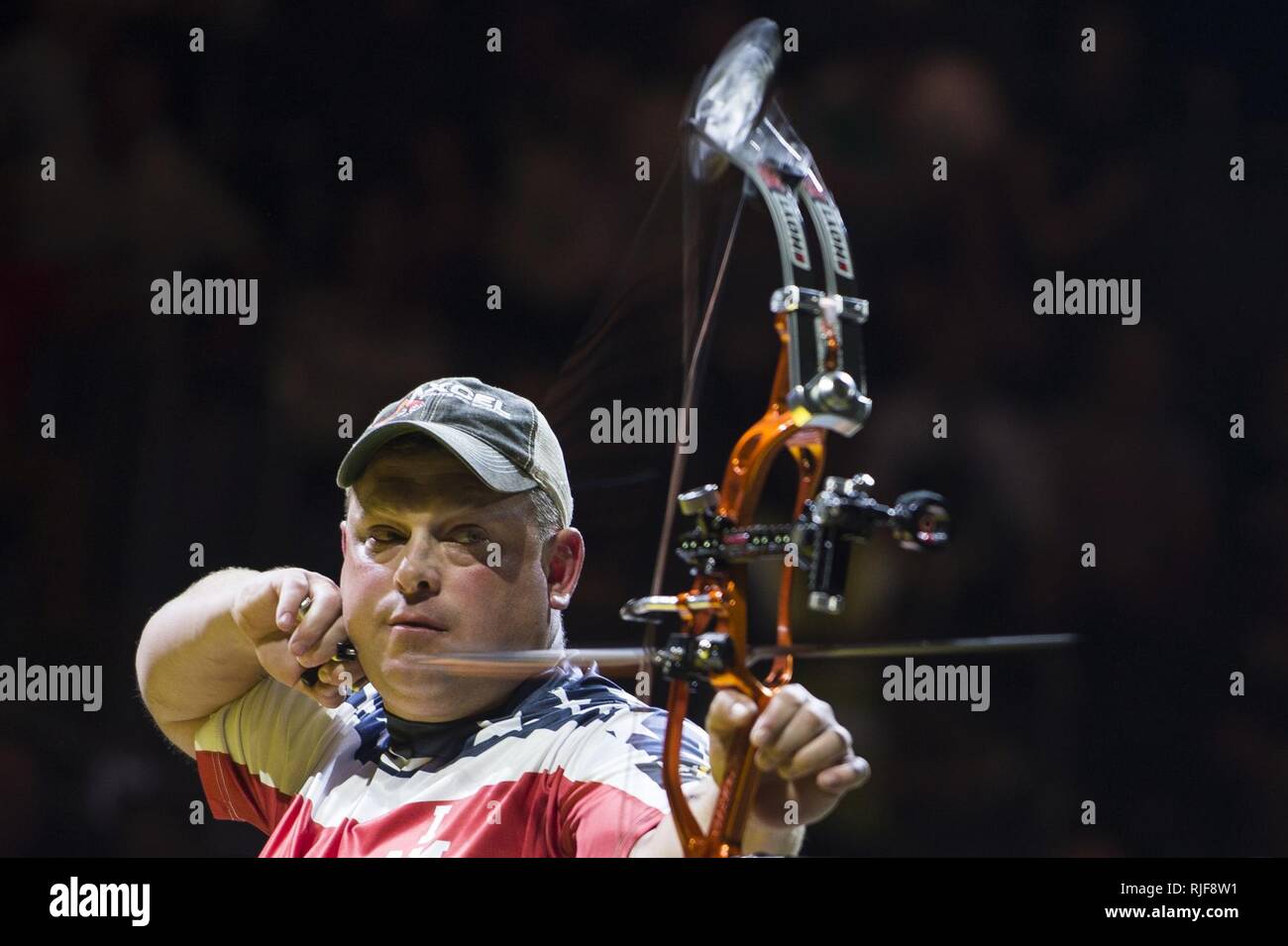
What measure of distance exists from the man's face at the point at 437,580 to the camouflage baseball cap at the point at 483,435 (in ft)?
0.07

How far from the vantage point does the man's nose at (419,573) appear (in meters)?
1.53

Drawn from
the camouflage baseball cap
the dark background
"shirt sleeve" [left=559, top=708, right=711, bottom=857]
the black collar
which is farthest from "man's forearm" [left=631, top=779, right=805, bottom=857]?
the dark background

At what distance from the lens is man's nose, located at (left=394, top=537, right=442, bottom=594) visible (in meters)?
1.53

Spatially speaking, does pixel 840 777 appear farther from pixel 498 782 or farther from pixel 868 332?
pixel 868 332

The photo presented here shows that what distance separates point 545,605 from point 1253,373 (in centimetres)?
96

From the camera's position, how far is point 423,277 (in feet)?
6.41

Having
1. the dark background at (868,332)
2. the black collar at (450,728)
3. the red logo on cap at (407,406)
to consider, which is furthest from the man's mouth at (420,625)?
the dark background at (868,332)

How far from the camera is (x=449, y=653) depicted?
1531mm

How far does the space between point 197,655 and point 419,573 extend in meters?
0.35

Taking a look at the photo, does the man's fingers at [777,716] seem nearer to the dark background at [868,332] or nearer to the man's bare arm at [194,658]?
the dark background at [868,332]

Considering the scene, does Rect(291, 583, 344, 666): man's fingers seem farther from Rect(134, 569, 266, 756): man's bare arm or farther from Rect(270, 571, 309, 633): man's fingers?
Rect(134, 569, 266, 756): man's bare arm

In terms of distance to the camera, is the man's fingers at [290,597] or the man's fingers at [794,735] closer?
the man's fingers at [794,735]

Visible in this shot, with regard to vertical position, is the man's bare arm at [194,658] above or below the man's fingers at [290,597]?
below
